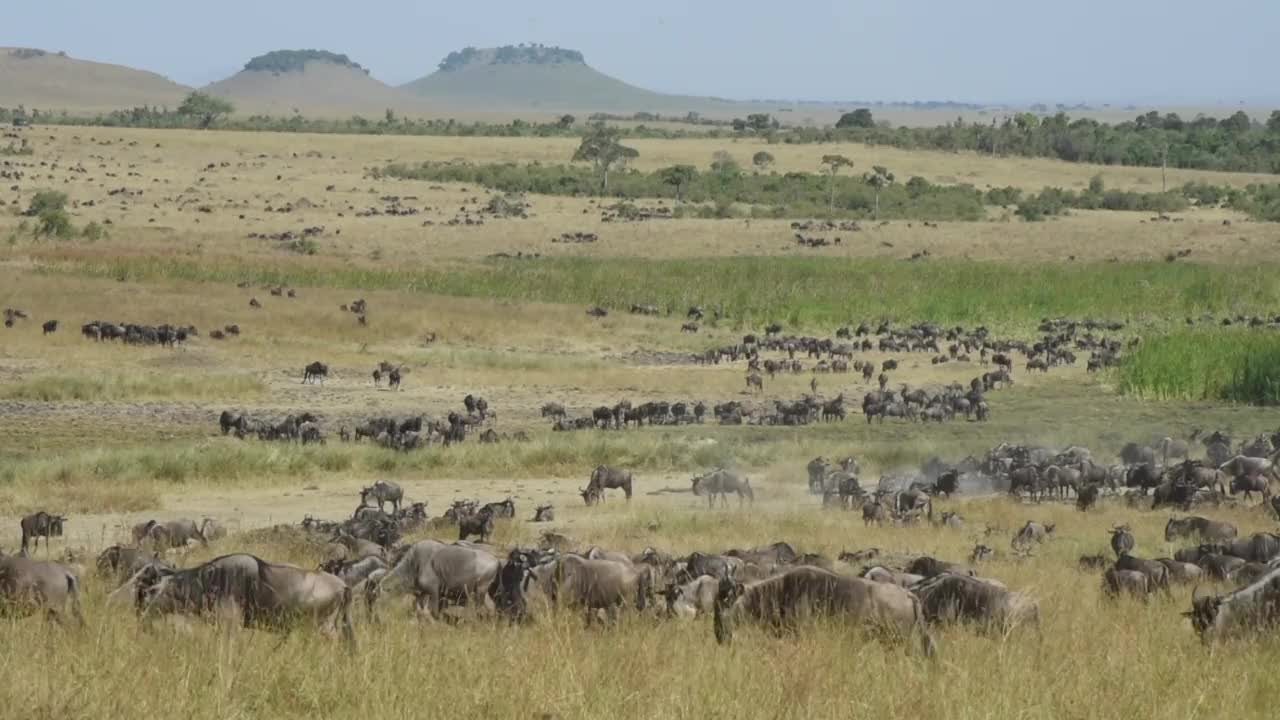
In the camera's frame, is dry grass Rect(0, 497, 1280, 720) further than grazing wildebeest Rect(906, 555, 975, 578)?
No

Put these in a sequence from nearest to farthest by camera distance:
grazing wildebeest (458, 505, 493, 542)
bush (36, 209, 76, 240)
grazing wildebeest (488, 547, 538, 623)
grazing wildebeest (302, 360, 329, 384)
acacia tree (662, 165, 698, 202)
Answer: grazing wildebeest (488, 547, 538, 623) < grazing wildebeest (458, 505, 493, 542) < grazing wildebeest (302, 360, 329, 384) < bush (36, 209, 76, 240) < acacia tree (662, 165, 698, 202)

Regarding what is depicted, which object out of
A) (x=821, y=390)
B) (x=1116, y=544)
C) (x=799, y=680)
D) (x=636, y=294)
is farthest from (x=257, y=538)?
(x=636, y=294)

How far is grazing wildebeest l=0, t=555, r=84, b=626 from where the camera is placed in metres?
10.0

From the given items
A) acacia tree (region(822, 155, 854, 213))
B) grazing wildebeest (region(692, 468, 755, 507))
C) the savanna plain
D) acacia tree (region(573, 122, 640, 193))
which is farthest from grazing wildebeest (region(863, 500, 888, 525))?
acacia tree (region(573, 122, 640, 193))

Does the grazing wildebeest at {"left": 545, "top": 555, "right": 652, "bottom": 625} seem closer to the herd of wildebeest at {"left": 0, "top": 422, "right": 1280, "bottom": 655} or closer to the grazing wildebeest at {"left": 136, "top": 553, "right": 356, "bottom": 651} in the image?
the herd of wildebeest at {"left": 0, "top": 422, "right": 1280, "bottom": 655}

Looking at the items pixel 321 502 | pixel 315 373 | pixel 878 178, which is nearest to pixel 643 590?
pixel 321 502

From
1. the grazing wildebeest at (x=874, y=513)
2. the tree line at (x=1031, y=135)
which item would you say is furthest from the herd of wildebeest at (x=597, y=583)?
the tree line at (x=1031, y=135)

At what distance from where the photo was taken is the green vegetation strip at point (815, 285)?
171ft

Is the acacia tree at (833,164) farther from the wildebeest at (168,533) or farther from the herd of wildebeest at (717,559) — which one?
the wildebeest at (168,533)

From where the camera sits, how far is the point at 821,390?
125ft

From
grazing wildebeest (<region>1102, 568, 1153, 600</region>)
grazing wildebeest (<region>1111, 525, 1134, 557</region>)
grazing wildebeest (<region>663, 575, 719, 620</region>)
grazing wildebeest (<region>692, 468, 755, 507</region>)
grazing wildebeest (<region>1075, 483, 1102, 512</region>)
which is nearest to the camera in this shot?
grazing wildebeest (<region>663, 575, 719, 620</region>)

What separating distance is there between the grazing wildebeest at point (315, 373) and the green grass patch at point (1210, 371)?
1768 cm

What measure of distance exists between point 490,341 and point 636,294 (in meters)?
11.0

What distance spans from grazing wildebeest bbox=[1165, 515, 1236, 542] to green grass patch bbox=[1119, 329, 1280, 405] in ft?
56.9
